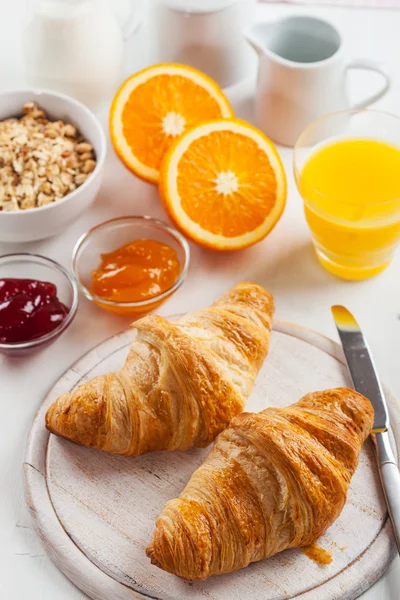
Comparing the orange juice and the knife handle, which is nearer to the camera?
the knife handle

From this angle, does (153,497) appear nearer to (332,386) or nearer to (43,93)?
(332,386)

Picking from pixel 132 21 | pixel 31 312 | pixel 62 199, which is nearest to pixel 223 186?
pixel 62 199

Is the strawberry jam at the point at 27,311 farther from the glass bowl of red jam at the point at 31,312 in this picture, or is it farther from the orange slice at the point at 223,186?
the orange slice at the point at 223,186

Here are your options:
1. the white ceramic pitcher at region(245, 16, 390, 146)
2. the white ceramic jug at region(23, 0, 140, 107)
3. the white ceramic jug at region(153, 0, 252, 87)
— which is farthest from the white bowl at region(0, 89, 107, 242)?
the white ceramic pitcher at region(245, 16, 390, 146)

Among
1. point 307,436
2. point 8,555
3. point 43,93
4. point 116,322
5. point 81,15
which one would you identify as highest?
point 81,15

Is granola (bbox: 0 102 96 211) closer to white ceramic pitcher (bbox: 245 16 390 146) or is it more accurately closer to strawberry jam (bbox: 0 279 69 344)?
strawberry jam (bbox: 0 279 69 344)

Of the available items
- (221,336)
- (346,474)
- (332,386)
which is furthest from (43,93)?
(346,474)
